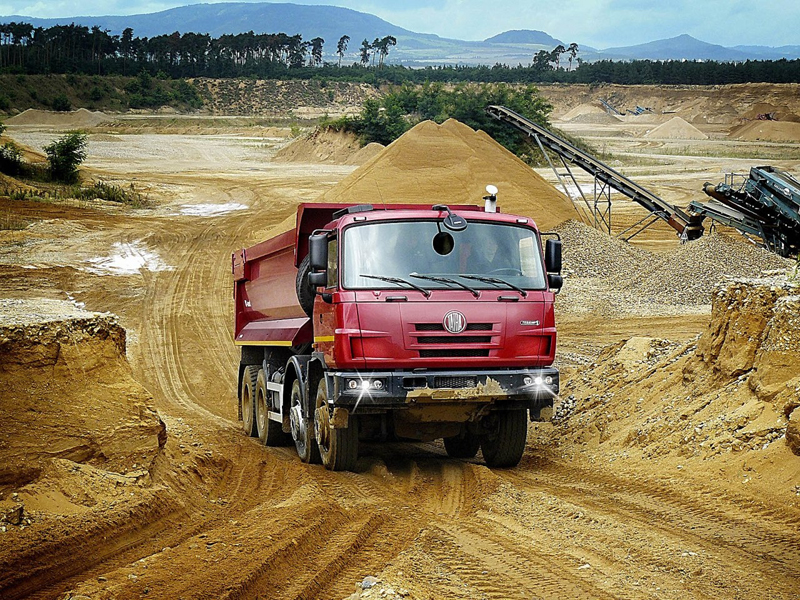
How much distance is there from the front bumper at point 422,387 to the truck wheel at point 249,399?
4.97m

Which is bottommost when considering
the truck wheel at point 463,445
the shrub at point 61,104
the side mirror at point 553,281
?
the truck wheel at point 463,445

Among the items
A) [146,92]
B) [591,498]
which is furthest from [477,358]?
[146,92]

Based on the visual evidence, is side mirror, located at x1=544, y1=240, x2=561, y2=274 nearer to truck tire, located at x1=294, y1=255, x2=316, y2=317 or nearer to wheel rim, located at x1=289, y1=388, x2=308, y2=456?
truck tire, located at x1=294, y1=255, x2=316, y2=317

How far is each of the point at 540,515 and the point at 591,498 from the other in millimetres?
873

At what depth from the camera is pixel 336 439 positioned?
10273 millimetres

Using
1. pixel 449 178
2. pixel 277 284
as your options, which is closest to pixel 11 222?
pixel 449 178

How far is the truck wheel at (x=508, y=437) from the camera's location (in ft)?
34.4

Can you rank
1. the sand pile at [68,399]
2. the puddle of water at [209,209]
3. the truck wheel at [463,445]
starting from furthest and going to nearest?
the puddle of water at [209,209], the truck wheel at [463,445], the sand pile at [68,399]

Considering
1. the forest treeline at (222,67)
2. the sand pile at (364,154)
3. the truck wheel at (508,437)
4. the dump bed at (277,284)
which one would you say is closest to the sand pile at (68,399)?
the dump bed at (277,284)

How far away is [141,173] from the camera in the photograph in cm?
5112

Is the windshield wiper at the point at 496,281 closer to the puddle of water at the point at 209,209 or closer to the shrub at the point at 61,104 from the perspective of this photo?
the puddle of water at the point at 209,209

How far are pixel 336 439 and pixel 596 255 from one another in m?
18.0

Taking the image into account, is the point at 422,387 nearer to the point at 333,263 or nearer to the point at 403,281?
the point at 403,281

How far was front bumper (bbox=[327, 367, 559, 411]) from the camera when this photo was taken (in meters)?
9.48
